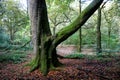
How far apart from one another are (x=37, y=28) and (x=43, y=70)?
208 cm

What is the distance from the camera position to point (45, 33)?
9.41 meters

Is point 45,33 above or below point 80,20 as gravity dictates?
below

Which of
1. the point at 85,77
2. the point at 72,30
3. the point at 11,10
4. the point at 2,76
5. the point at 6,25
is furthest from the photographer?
the point at 6,25

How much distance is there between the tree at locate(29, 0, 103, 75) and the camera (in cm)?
866

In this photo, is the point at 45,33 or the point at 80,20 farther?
the point at 45,33

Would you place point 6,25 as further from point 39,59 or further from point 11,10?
point 39,59

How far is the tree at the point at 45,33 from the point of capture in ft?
28.4

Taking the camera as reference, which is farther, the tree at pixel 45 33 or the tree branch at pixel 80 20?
the tree at pixel 45 33

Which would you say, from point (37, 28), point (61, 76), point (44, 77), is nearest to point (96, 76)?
point (61, 76)

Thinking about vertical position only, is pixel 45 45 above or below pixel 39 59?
above

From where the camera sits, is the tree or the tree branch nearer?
the tree branch

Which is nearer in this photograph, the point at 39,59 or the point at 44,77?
the point at 44,77

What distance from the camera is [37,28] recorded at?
9430mm

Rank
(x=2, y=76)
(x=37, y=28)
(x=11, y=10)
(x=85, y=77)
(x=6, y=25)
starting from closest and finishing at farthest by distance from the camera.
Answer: (x=85, y=77)
(x=2, y=76)
(x=37, y=28)
(x=11, y=10)
(x=6, y=25)
